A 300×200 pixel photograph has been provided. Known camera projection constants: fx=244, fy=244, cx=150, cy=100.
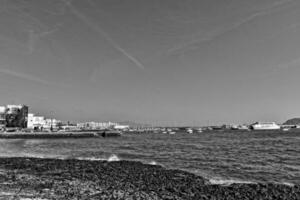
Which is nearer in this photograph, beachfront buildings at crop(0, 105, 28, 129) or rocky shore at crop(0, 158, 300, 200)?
rocky shore at crop(0, 158, 300, 200)

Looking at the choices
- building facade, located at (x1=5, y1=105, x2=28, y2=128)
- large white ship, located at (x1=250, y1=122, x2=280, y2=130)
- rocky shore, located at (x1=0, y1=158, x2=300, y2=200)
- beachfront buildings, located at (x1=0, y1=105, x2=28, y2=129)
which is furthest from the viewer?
large white ship, located at (x1=250, y1=122, x2=280, y2=130)

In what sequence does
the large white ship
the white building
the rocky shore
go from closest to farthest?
the rocky shore → the white building → the large white ship

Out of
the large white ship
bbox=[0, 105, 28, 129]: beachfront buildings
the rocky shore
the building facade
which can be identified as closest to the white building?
the building facade

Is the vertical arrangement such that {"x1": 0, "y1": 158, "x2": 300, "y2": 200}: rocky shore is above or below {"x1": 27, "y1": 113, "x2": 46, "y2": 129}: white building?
below

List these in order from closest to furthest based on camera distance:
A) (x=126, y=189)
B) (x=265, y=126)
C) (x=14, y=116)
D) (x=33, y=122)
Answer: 1. (x=126, y=189)
2. (x=14, y=116)
3. (x=33, y=122)
4. (x=265, y=126)

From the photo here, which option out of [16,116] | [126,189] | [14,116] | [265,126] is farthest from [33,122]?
[265,126]

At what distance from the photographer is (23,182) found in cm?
1341

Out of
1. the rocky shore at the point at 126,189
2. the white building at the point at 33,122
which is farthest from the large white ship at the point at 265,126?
the rocky shore at the point at 126,189

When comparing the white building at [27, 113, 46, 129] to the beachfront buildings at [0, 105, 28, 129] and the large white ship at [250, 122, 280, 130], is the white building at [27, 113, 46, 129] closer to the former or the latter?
the beachfront buildings at [0, 105, 28, 129]

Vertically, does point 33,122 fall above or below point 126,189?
above

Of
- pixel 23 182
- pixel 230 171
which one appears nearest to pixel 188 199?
pixel 23 182

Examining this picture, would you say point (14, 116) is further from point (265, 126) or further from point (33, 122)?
point (265, 126)

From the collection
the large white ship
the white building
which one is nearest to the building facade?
the white building

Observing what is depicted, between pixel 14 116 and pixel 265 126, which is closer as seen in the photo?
pixel 14 116
